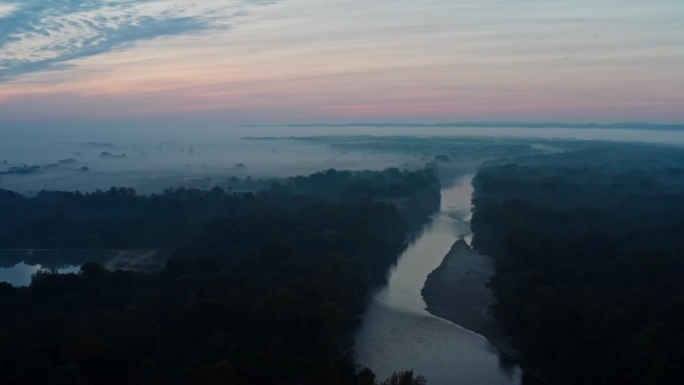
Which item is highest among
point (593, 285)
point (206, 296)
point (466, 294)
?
point (206, 296)

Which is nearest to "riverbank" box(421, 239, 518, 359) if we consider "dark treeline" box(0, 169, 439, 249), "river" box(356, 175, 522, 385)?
"river" box(356, 175, 522, 385)

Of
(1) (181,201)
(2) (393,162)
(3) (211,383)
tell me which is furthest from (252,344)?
(2) (393,162)

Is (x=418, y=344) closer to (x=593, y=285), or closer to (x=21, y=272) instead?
(x=593, y=285)

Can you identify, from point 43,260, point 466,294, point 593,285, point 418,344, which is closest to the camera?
point 418,344

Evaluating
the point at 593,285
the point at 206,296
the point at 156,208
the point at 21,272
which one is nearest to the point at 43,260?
the point at 21,272

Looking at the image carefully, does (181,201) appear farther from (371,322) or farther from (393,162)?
(393,162)

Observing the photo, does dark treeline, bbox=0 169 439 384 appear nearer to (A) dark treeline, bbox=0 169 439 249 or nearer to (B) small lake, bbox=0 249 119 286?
(A) dark treeline, bbox=0 169 439 249

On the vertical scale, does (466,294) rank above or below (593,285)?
below
